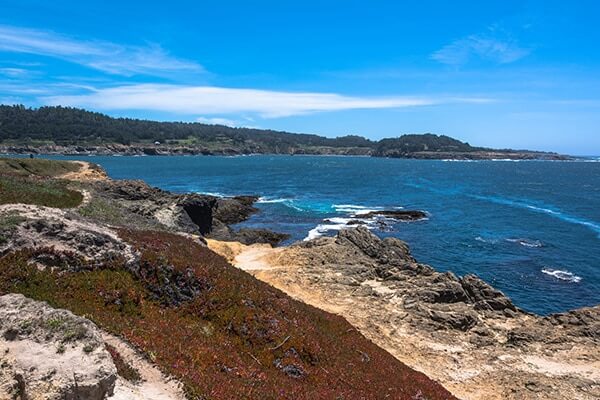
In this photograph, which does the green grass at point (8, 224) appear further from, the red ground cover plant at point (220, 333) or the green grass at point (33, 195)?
the green grass at point (33, 195)

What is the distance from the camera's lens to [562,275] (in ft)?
145

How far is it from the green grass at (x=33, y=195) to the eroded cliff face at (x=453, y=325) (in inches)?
558

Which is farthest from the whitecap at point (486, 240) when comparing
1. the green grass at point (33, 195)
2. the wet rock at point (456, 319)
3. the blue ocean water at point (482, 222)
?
the green grass at point (33, 195)

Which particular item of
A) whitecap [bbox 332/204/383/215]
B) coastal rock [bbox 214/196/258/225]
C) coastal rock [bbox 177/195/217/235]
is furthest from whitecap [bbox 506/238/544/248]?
coastal rock [bbox 214/196/258/225]

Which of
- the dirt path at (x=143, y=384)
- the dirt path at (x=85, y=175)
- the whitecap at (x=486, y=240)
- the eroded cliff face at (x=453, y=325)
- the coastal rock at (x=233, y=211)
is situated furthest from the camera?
the coastal rock at (x=233, y=211)

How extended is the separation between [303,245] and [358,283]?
32.5 ft

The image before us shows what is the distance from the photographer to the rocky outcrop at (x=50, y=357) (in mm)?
8156

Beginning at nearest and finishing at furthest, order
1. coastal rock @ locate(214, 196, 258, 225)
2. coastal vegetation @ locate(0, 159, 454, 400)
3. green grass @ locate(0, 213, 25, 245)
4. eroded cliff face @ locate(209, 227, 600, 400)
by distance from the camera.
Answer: coastal vegetation @ locate(0, 159, 454, 400) → green grass @ locate(0, 213, 25, 245) → eroded cliff face @ locate(209, 227, 600, 400) → coastal rock @ locate(214, 196, 258, 225)

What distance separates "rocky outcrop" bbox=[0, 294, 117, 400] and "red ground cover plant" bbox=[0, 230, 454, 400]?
2.15 metres

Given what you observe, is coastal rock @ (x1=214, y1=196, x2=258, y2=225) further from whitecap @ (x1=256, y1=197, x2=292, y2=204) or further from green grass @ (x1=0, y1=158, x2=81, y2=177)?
green grass @ (x1=0, y1=158, x2=81, y2=177)

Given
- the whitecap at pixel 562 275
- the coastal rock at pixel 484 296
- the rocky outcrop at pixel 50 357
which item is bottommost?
the whitecap at pixel 562 275

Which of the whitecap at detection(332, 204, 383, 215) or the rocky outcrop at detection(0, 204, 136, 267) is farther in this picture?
the whitecap at detection(332, 204, 383, 215)

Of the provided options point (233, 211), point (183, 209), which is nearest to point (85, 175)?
point (233, 211)

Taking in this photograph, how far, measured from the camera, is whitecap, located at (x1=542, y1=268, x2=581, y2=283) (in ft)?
141
